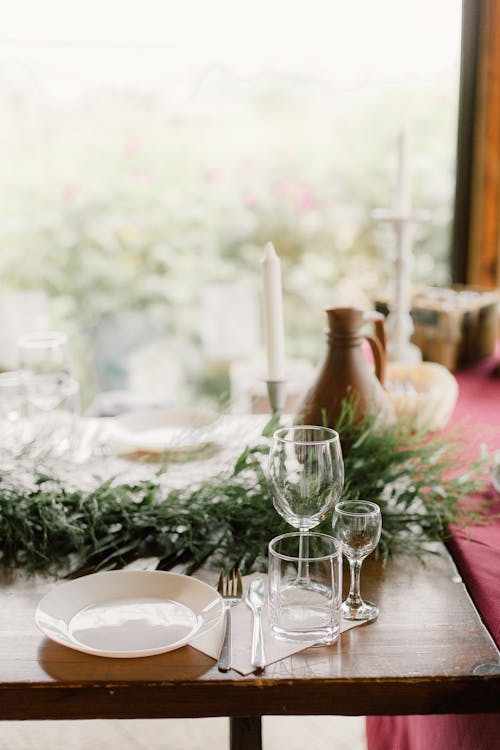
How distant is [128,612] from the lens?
91cm

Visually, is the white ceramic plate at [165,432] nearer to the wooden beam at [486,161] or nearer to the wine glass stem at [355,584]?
the wine glass stem at [355,584]

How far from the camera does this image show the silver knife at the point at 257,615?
798mm

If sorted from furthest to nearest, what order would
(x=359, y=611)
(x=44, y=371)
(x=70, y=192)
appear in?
(x=70, y=192), (x=44, y=371), (x=359, y=611)

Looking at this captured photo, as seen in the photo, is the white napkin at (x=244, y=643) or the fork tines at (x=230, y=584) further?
the fork tines at (x=230, y=584)

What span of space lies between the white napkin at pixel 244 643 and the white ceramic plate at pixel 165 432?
1.26ft

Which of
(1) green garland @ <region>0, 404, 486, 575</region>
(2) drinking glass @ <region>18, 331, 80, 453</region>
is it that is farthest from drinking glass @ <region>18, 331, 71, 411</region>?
(1) green garland @ <region>0, 404, 486, 575</region>

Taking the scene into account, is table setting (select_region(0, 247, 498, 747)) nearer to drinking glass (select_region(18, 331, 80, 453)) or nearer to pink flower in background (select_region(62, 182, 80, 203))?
drinking glass (select_region(18, 331, 80, 453))

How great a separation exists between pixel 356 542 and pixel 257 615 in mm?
130

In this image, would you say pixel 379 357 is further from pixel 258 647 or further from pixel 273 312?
pixel 258 647

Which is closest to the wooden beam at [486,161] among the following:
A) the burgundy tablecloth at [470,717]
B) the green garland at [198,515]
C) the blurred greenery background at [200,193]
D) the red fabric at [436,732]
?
the blurred greenery background at [200,193]

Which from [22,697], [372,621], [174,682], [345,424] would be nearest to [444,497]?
[345,424]

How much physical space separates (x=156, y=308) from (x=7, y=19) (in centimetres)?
125

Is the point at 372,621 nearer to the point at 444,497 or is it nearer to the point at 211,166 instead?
the point at 444,497

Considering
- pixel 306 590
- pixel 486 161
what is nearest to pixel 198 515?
pixel 306 590
